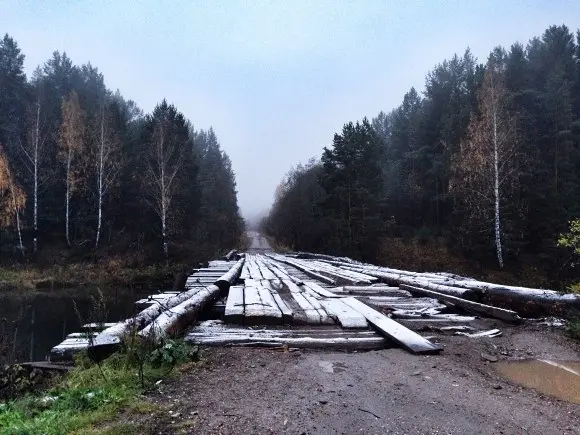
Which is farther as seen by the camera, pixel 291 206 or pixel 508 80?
pixel 291 206

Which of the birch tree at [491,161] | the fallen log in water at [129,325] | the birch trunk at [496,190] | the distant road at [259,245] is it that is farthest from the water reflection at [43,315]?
the birch tree at [491,161]

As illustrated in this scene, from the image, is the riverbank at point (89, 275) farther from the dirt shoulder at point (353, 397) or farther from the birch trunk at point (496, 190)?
the dirt shoulder at point (353, 397)

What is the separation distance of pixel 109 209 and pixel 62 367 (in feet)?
96.9

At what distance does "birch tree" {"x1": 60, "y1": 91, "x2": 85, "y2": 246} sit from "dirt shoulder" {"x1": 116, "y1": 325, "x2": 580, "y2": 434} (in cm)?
2693

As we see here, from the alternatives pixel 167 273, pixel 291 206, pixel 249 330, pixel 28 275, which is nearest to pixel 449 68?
pixel 291 206

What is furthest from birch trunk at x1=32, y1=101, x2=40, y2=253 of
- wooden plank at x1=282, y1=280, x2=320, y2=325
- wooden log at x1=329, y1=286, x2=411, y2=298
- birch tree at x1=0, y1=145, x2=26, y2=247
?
wooden log at x1=329, y1=286, x2=411, y2=298

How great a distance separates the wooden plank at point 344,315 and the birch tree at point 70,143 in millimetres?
25670

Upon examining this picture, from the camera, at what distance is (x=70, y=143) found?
26.8 meters

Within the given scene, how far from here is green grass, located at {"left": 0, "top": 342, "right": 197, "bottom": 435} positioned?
97.8 inches

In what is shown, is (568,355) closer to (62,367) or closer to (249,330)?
(249,330)

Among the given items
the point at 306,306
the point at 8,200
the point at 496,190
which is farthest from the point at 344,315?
the point at 8,200

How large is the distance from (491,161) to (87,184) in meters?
26.6

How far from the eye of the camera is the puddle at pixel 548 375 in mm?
3225

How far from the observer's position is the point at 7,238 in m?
Result: 26.1
